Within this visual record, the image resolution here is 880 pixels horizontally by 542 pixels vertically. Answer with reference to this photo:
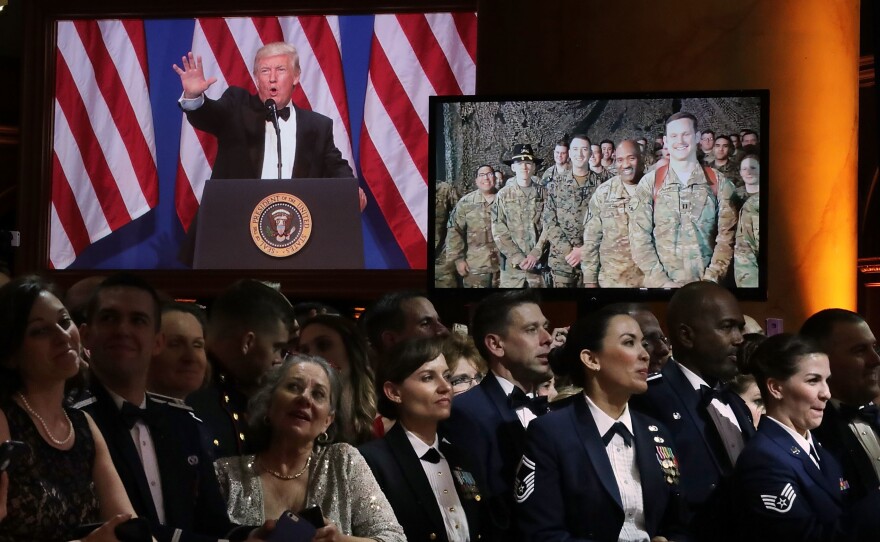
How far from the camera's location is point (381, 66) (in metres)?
9.76

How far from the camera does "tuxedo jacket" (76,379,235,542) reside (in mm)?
3529

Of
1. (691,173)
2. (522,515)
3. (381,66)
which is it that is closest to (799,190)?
(691,173)

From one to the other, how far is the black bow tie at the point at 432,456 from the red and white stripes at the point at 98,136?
6.07 meters

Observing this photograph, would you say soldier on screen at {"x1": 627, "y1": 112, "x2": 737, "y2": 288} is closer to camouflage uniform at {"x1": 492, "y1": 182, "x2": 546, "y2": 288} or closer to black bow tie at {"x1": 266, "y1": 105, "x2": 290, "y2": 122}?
camouflage uniform at {"x1": 492, "y1": 182, "x2": 546, "y2": 288}

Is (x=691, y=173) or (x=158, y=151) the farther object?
(x=158, y=151)

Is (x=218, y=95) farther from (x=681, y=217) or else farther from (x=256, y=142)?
(x=681, y=217)

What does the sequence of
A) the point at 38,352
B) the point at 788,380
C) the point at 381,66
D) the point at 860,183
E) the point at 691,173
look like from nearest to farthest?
1. the point at 38,352
2. the point at 788,380
3. the point at 691,173
4. the point at 381,66
5. the point at 860,183

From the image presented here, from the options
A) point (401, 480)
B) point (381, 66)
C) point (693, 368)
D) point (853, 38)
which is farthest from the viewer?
point (381, 66)

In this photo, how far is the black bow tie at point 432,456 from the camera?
4293 mm

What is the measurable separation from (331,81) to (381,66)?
1.20 ft

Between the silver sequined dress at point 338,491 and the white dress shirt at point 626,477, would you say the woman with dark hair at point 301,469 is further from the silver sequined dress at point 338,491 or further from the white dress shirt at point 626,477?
the white dress shirt at point 626,477

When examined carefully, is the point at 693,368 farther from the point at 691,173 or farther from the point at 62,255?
the point at 62,255

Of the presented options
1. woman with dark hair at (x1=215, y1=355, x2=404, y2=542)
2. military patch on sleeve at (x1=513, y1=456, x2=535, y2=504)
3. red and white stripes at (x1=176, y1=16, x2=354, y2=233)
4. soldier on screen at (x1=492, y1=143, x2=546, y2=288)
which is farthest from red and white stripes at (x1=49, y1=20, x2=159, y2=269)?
woman with dark hair at (x1=215, y1=355, x2=404, y2=542)

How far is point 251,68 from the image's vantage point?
32.2 feet
